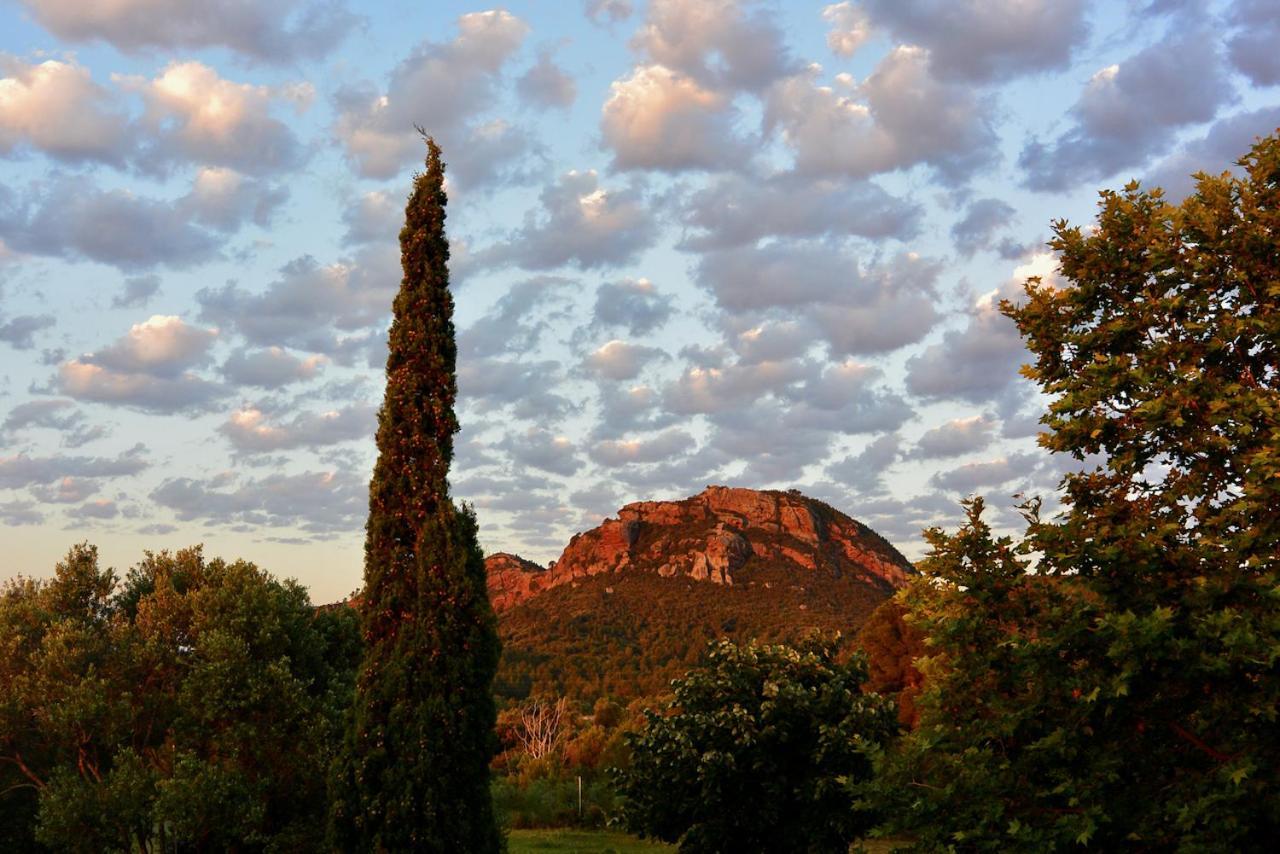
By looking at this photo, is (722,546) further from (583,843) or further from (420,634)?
(420,634)

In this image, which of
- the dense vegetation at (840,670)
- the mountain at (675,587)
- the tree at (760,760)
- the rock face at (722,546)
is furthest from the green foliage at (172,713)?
the rock face at (722,546)

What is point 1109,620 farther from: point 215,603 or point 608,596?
point 608,596

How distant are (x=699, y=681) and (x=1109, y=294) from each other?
35.5 feet

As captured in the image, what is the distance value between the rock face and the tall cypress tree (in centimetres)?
8228

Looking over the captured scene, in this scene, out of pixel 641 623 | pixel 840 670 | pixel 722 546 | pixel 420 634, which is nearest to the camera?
pixel 420 634

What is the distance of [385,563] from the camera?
1748 cm

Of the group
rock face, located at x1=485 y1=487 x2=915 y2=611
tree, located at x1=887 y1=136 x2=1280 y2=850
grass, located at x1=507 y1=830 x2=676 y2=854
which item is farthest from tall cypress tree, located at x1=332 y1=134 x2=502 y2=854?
rock face, located at x1=485 y1=487 x2=915 y2=611

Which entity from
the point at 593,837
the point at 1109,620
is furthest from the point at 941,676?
the point at 593,837

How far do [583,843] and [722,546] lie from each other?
7399 centimetres

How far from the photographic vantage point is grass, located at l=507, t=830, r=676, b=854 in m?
28.0

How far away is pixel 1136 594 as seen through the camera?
11953 mm

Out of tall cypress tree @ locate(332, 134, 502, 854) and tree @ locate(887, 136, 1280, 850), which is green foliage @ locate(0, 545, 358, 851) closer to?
tall cypress tree @ locate(332, 134, 502, 854)

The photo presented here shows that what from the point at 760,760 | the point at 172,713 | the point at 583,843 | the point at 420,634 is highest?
the point at 420,634

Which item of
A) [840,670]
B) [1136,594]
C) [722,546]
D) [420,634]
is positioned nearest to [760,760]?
[840,670]
